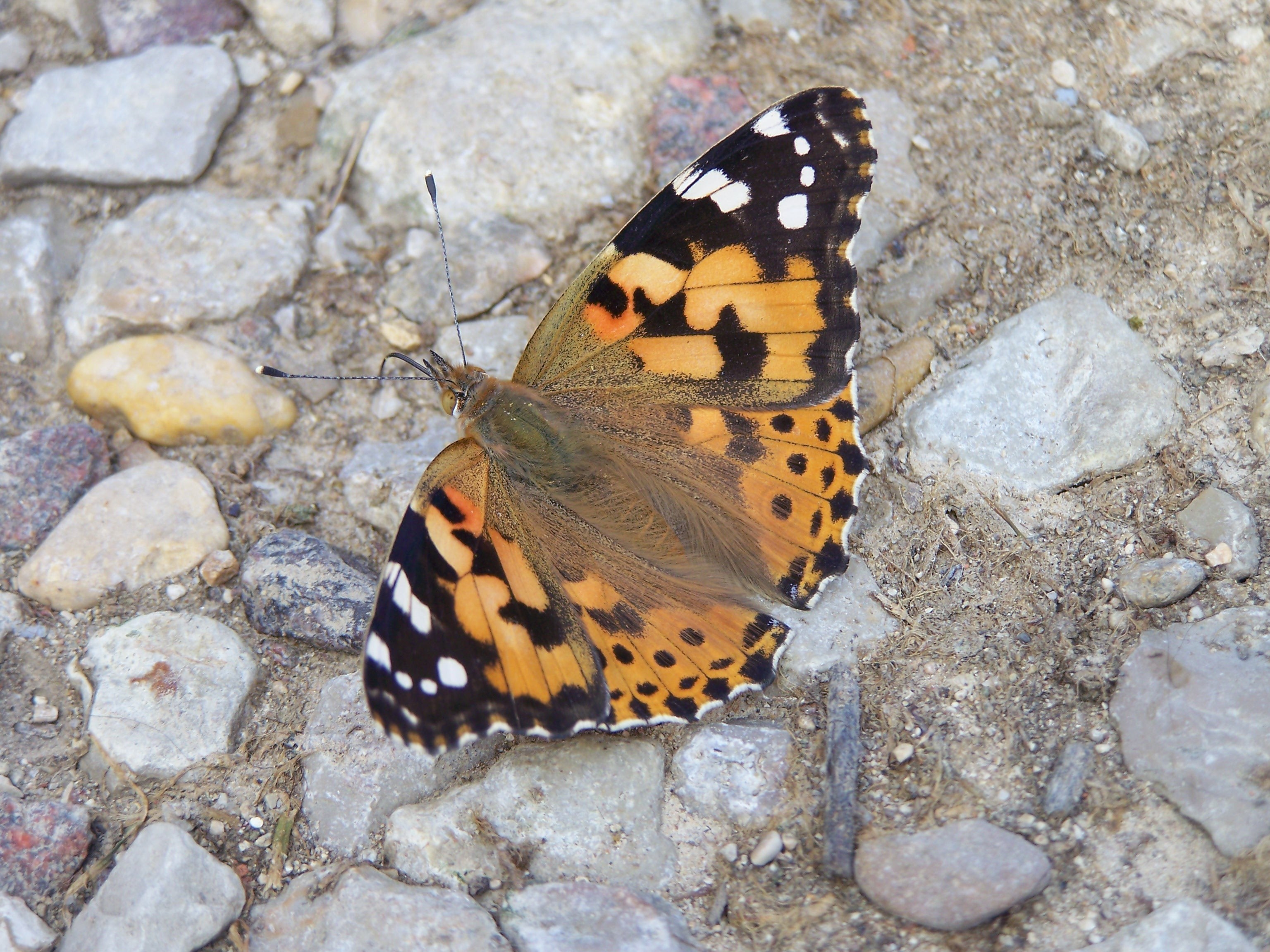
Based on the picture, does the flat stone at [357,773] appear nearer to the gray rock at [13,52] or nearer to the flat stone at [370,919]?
the flat stone at [370,919]

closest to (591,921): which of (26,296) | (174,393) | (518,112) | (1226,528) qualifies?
(1226,528)

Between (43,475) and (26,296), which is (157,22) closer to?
(26,296)

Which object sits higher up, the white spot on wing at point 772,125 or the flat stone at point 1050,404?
the white spot on wing at point 772,125

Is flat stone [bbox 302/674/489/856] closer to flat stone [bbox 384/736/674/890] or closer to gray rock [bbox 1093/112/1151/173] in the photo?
flat stone [bbox 384/736/674/890]

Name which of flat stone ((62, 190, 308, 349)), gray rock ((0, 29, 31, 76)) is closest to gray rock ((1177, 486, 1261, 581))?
flat stone ((62, 190, 308, 349))

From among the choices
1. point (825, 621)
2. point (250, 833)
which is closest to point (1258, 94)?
point (825, 621)

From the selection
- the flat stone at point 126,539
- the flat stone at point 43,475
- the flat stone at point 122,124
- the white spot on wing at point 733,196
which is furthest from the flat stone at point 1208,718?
the flat stone at point 122,124
